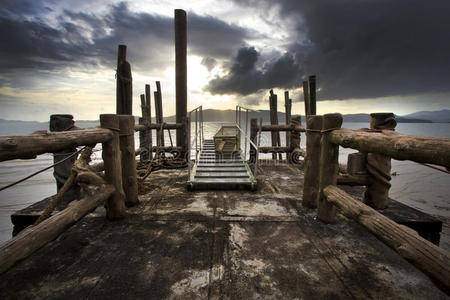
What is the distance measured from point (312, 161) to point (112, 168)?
3093mm

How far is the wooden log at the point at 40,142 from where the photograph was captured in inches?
60.1

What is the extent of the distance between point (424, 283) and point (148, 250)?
2705 mm

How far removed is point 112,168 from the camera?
2.95 m

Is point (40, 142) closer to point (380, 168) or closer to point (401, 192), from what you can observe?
point (380, 168)

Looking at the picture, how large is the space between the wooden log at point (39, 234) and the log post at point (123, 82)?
431 centimetres

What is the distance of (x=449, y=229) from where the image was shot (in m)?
6.25

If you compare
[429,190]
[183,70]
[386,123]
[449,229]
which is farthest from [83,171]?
[429,190]

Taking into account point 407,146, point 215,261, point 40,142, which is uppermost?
point 40,142

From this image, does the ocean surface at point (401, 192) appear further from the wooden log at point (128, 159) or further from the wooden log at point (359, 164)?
the wooden log at point (359, 164)

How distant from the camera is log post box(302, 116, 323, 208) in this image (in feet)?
10.5

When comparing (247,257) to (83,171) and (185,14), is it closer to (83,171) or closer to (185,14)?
(83,171)

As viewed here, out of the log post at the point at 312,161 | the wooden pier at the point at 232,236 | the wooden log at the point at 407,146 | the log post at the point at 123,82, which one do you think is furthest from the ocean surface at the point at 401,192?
the wooden log at the point at 407,146

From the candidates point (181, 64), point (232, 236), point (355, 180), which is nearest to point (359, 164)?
point (355, 180)

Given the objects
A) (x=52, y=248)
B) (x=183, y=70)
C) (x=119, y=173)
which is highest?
(x=183, y=70)
